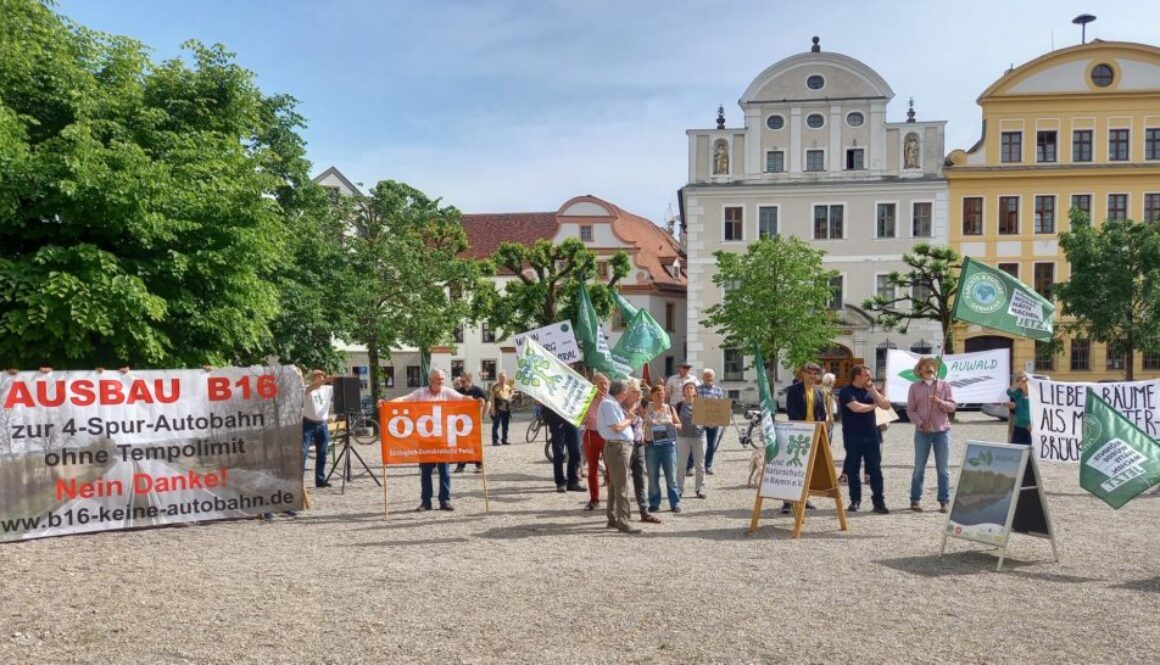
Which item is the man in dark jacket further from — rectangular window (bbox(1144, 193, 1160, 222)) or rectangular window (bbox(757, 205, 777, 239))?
rectangular window (bbox(1144, 193, 1160, 222))

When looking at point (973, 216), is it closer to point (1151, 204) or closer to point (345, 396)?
point (1151, 204)

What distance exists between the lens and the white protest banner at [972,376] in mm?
15094

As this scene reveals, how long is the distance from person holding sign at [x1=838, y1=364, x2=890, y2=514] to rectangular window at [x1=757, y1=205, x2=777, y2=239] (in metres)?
34.3

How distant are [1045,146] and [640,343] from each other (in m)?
34.5

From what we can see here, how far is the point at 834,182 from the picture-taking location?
4462 centimetres

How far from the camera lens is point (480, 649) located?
661cm

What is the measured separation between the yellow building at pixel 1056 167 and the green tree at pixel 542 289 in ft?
56.7

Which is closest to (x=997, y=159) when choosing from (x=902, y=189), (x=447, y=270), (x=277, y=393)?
(x=902, y=189)

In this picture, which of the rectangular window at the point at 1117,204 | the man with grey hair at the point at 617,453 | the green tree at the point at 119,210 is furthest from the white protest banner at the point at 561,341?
the rectangular window at the point at 1117,204

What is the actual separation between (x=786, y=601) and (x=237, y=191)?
11.6m

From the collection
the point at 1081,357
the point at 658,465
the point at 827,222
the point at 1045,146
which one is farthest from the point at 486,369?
the point at 658,465

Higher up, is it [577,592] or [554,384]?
[554,384]

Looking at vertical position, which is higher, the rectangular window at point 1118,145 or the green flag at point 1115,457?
the rectangular window at point 1118,145

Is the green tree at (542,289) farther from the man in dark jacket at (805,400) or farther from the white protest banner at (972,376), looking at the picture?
the man in dark jacket at (805,400)
